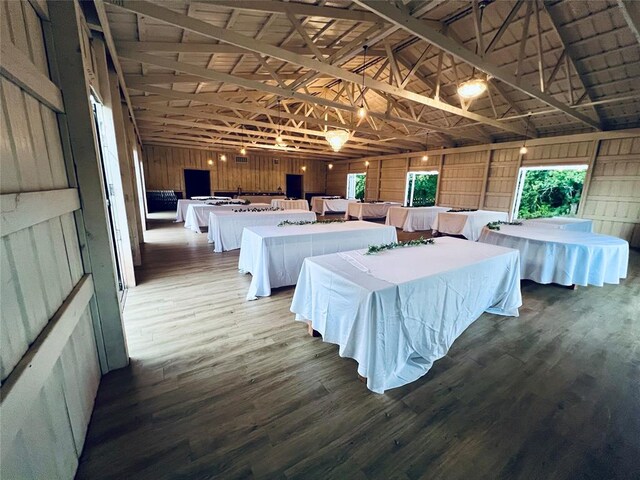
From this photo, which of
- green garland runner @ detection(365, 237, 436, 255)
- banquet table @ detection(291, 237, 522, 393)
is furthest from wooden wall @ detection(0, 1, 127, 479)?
green garland runner @ detection(365, 237, 436, 255)

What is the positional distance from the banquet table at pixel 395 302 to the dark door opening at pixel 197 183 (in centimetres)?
1367

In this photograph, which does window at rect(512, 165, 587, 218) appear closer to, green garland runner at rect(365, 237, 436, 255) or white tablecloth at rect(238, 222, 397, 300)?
white tablecloth at rect(238, 222, 397, 300)

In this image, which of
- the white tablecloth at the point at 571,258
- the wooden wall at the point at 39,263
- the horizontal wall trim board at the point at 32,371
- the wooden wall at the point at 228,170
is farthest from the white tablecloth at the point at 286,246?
the wooden wall at the point at 228,170

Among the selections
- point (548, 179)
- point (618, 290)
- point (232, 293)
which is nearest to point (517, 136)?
Result: point (548, 179)

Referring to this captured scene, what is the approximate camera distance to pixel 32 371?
89 cm

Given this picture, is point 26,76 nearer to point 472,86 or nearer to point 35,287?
point 35,287

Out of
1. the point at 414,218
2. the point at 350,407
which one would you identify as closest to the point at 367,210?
the point at 414,218

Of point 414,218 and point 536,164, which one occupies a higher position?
point 536,164

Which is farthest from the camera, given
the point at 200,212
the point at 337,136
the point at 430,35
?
the point at 200,212

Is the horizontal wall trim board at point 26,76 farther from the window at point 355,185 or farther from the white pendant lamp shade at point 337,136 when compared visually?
the window at point 355,185

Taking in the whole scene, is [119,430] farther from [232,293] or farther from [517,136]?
[517,136]

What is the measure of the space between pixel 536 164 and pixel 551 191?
4761 millimetres

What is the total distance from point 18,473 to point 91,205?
55.4 inches

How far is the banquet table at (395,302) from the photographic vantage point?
176 centimetres
